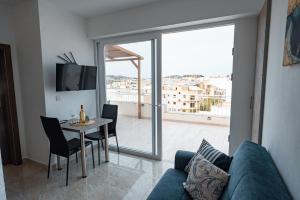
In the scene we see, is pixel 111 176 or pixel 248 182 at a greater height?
pixel 248 182

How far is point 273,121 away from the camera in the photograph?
4.94ft

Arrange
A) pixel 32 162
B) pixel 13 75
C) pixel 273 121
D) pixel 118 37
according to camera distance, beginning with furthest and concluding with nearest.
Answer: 1. pixel 118 37
2. pixel 32 162
3. pixel 13 75
4. pixel 273 121

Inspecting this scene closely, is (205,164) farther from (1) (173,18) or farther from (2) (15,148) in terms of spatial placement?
(2) (15,148)

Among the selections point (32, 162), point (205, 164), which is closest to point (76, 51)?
point (32, 162)

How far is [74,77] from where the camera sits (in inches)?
118

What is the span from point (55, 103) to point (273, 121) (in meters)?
2.98

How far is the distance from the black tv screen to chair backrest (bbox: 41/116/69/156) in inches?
24.3

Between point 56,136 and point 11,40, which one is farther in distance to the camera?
point 11,40

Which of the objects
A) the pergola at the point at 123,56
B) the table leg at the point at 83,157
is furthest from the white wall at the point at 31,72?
the pergola at the point at 123,56

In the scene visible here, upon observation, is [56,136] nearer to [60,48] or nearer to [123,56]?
[60,48]

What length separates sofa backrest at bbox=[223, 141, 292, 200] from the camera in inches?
37.0

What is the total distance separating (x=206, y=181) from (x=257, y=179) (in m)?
0.51

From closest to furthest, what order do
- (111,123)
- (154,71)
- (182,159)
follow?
(182,159) → (154,71) → (111,123)

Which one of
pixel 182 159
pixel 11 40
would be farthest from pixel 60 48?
pixel 182 159
